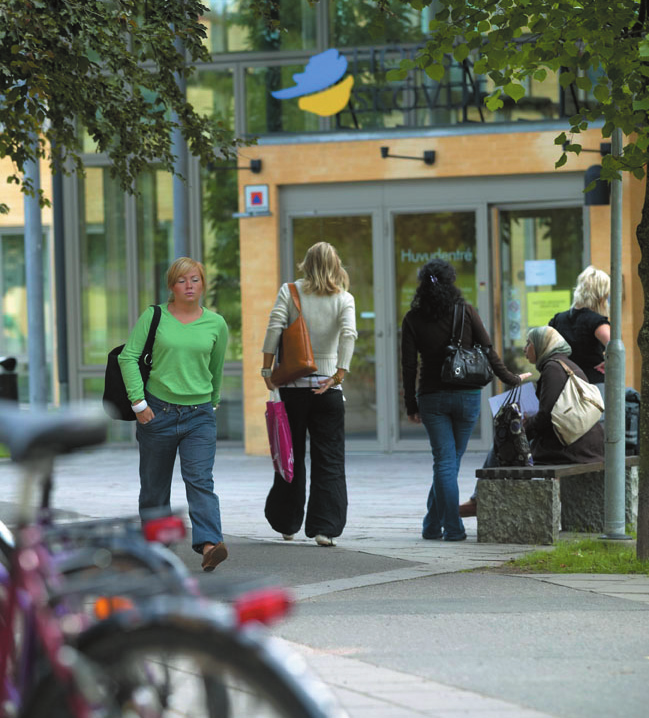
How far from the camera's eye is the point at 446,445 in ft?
30.4

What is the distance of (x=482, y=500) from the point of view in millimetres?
8977

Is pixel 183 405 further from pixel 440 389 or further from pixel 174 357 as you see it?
pixel 440 389

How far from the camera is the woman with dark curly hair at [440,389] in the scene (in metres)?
9.23

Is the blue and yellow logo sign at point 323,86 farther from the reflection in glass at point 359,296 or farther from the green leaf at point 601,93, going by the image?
the green leaf at point 601,93

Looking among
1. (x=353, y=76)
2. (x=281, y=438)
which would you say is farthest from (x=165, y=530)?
(x=353, y=76)

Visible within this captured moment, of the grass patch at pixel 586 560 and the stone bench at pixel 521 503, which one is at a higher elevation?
the stone bench at pixel 521 503

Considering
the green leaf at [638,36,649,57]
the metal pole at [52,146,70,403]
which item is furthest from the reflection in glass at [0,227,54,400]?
the green leaf at [638,36,649,57]

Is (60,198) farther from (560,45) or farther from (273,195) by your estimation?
(560,45)

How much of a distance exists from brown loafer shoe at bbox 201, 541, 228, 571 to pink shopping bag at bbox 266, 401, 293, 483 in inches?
47.8

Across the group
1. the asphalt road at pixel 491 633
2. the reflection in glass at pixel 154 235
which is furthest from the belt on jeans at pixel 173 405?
the reflection in glass at pixel 154 235

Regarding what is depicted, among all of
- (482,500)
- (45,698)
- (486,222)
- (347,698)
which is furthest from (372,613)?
(486,222)

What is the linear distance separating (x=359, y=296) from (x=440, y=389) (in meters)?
7.37

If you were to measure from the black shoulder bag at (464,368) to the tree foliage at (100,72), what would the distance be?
2.16 metres

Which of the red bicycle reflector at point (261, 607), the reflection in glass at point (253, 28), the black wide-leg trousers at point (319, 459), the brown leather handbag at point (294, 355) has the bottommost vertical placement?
the black wide-leg trousers at point (319, 459)
